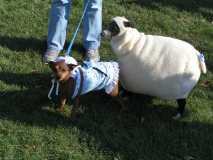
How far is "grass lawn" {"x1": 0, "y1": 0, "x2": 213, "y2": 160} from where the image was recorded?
5.26m

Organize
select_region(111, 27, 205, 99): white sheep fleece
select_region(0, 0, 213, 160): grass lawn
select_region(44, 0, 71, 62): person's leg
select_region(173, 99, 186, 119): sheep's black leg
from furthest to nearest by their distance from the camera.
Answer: select_region(44, 0, 71, 62): person's leg → select_region(173, 99, 186, 119): sheep's black leg → select_region(111, 27, 205, 99): white sheep fleece → select_region(0, 0, 213, 160): grass lawn

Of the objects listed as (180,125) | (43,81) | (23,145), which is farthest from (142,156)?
(43,81)

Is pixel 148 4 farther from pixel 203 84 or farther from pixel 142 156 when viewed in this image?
pixel 142 156

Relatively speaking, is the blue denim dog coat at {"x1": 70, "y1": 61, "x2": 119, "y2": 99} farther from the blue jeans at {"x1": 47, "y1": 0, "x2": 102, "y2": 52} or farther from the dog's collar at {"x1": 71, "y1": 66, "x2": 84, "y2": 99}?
the blue jeans at {"x1": 47, "y1": 0, "x2": 102, "y2": 52}

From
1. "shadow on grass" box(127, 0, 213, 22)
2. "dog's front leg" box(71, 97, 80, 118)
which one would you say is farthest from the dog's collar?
"shadow on grass" box(127, 0, 213, 22)

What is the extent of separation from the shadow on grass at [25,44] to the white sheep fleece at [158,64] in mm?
1584

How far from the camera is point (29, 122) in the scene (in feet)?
18.2

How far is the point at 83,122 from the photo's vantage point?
5656 millimetres

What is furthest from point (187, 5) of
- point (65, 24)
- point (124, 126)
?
point (124, 126)

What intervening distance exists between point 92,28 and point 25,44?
3.18 ft

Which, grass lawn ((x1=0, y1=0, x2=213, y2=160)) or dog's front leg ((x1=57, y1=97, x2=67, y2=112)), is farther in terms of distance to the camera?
dog's front leg ((x1=57, y1=97, x2=67, y2=112))

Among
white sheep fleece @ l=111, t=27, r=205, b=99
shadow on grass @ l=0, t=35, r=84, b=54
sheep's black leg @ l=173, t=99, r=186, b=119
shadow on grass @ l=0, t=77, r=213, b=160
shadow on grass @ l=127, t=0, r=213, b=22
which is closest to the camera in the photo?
shadow on grass @ l=0, t=77, r=213, b=160

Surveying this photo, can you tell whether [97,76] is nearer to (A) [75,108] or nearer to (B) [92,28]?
(A) [75,108]

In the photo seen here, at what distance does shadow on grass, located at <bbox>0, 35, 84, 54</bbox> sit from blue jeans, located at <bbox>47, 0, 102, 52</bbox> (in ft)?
1.00
